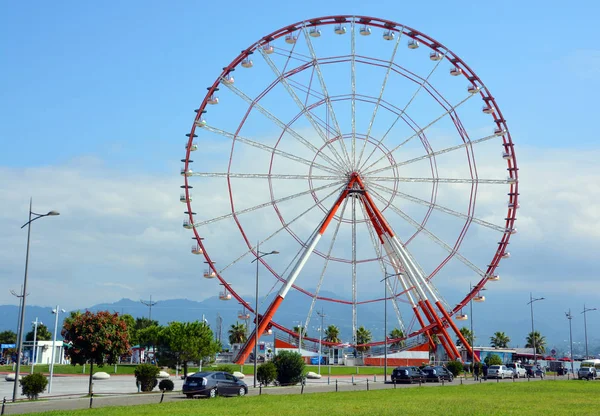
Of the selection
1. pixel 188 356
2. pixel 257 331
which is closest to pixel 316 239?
pixel 257 331

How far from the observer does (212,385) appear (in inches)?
1674

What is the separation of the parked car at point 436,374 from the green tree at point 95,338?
1136 inches

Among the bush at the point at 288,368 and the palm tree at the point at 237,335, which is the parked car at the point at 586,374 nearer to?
the bush at the point at 288,368

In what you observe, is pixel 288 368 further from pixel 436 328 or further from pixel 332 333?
pixel 332 333

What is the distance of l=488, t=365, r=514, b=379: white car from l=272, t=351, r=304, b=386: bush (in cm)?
2631

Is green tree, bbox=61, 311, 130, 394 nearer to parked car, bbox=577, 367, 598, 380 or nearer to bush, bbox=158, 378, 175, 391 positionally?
bush, bbox=158, 378, 175, 391

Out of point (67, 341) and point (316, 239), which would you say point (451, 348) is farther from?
point (67, 341)

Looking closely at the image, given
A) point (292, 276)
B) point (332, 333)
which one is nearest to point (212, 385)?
point (292, 276)

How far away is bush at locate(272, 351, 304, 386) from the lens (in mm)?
55938

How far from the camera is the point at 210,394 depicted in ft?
139

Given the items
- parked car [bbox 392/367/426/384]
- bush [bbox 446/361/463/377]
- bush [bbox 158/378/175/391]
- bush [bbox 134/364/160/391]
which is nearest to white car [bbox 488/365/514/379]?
bush [bbox 446/361/463/377]

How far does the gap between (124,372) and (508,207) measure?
4791 cm

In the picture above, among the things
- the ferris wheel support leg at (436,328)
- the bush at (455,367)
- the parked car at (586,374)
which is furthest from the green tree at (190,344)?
the parked car at (586,374)

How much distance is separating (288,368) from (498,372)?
28162 mm
